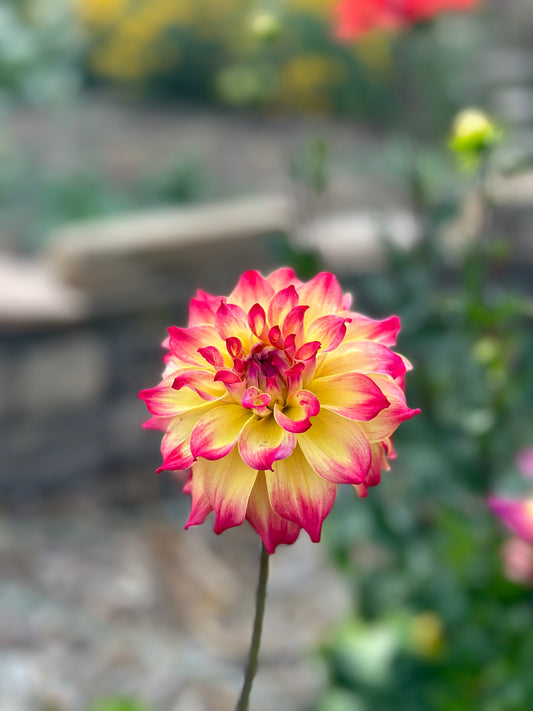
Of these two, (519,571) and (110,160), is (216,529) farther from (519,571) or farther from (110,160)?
(110,160)

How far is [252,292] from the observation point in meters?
0.34

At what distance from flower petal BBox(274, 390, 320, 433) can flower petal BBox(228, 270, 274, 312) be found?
4 cm

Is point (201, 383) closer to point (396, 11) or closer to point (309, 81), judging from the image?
point (396, 11)

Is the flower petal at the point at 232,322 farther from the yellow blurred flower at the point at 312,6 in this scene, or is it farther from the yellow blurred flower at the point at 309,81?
the yellow blurred flower at the point at 312,6

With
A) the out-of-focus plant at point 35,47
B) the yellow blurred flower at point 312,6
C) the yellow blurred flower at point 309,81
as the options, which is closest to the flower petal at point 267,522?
the out-of-focus plant at point 35,47

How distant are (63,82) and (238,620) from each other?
2480mm

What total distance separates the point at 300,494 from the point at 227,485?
28 mm

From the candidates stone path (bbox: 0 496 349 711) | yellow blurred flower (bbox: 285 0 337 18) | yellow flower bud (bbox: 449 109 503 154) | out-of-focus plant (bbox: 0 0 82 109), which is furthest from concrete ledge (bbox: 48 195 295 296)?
yellow blurred flower (bbox: 285 0 337 18)

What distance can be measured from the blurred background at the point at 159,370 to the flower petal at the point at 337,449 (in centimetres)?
46

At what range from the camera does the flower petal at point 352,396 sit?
302mm

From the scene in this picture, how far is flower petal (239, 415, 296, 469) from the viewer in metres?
0.29

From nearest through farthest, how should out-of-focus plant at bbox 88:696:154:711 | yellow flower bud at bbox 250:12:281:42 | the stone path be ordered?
yellow flower bud at bbox 250:12:281:42 → out-of-focus plant at bbox 88:696:154:711 → the stone path

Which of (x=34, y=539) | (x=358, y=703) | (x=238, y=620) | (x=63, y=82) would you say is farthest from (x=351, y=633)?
(x=63, y=82)

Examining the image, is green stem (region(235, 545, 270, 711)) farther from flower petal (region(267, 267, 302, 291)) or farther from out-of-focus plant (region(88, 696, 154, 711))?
out-of-focus plant (region(88, 696, 154, 711))
